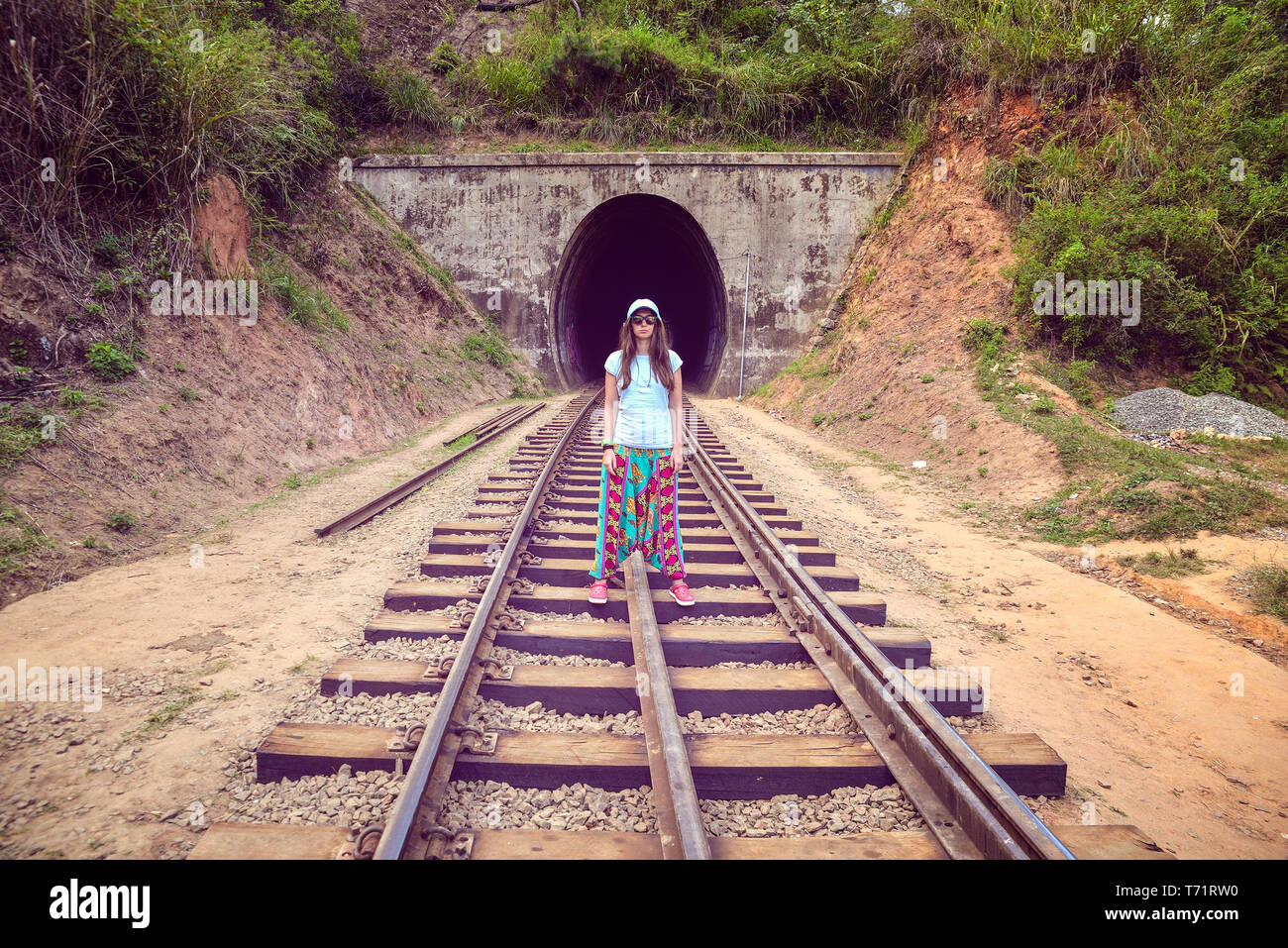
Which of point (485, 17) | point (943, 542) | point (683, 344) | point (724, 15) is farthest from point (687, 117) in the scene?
point (943, 542)

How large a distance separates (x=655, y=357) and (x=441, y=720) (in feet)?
7.08

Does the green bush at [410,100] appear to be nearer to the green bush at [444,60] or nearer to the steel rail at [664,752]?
the green bush at [444,60]

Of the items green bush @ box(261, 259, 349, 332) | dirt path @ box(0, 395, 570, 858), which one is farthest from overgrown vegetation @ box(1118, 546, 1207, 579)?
green bush @ box(261, 259, 349, 332)

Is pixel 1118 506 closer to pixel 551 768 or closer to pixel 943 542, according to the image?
pixel 943 542

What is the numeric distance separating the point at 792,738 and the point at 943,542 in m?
4.17

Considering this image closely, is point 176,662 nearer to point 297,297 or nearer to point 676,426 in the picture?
point 676,426

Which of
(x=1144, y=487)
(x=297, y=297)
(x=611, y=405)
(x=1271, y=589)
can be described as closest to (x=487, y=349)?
(x=297, y=297)

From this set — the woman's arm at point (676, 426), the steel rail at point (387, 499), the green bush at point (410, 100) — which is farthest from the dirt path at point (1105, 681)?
the green bush at point (410, 100)

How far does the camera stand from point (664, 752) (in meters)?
2.20

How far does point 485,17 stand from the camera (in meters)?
21.3

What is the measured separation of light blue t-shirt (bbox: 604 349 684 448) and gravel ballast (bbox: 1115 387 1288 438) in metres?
7.65

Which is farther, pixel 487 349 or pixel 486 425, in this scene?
pixel 487 349

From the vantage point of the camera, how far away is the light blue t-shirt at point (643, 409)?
3566 millimetres

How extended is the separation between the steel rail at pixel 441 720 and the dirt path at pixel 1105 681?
2.18 m
